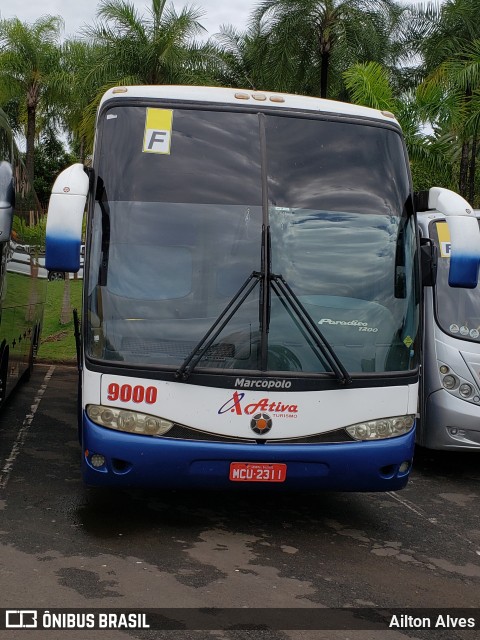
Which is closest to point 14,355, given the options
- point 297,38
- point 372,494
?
point 372,494

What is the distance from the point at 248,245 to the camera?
21.3ft

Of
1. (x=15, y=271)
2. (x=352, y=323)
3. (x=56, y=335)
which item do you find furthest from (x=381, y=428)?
(x=56, y=335)

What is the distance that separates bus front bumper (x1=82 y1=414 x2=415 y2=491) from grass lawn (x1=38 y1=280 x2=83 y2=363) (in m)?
8.23

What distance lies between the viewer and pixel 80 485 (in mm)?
7859

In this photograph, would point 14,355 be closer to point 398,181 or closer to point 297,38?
point 398,181

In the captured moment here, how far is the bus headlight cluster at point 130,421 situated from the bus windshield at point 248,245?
0.32 m

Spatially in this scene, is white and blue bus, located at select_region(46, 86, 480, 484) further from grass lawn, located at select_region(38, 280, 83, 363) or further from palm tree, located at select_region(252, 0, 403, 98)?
palm tree, located at select_region(252, 0, 403, 98)

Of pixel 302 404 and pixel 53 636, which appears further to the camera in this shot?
pixel 302 404

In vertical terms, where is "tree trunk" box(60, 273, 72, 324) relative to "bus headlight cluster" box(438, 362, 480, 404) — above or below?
below

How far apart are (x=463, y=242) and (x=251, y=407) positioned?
195 centimetres

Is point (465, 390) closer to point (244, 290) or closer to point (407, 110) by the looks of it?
point (244, 290)

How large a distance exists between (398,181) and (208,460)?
2469mm

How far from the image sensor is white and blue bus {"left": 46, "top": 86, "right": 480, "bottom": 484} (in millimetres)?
6242

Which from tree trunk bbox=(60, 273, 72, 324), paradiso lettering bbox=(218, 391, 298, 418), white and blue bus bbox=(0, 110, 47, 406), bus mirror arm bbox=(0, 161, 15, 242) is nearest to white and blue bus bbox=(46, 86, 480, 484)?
paradiso lettering bbox=(218, 391, 298, 418)
